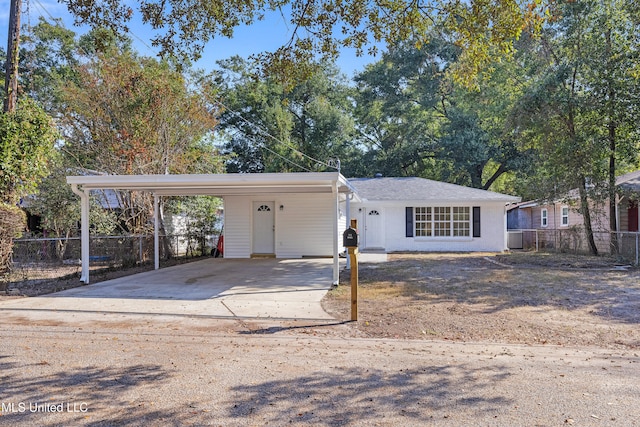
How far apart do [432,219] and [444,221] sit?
19.8 inches

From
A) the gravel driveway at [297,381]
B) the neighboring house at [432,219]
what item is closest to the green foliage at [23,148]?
the gravel driveway at [297,381]

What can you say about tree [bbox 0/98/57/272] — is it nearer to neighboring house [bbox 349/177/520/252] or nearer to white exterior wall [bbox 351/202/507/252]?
neighboring house [bbox 349/177/520/252]

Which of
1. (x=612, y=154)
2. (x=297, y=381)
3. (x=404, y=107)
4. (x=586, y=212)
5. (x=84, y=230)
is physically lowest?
(x=297, y=381)

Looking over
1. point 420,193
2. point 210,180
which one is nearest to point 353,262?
point 210,180

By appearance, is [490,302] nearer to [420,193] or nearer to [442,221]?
[442,221]

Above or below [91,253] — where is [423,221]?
above

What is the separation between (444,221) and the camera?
19594 mm

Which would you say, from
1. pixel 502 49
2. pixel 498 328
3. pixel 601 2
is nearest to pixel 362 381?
pixel 498 328

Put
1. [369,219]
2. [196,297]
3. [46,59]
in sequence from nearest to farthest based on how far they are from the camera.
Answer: [196,297]
[369,219]
[46,59]

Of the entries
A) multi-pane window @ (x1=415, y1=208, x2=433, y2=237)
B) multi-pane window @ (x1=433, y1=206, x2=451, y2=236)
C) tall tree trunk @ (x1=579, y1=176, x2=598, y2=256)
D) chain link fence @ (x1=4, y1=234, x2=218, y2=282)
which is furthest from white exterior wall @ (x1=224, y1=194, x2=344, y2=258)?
tall tree trunk @ (x1=579, y1=176, x2=598, y2=256)

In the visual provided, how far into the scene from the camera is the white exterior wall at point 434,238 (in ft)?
63.2

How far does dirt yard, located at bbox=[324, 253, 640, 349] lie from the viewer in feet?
20.5
